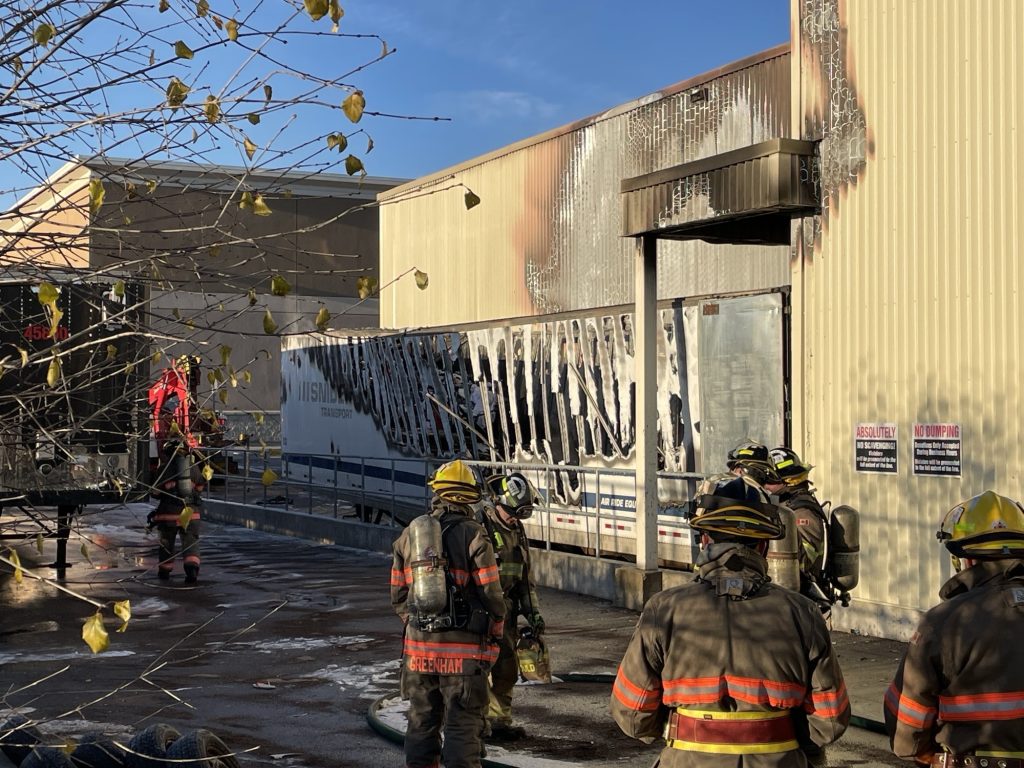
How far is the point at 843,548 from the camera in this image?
31.4ft

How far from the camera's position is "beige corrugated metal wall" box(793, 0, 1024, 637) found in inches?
448

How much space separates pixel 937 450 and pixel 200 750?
7.46 m

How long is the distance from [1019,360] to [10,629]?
10.3 metres

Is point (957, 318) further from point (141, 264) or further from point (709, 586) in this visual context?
point (141, 264)

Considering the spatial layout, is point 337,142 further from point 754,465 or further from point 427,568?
point 754,465

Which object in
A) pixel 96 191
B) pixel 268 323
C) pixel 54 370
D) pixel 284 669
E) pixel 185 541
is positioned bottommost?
pixel 284 669

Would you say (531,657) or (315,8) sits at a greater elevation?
(315,8)

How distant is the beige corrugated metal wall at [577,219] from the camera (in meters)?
18.4

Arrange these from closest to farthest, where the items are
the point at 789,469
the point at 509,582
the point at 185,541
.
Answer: the point at 509,582
the point at 789,469
the point at 185,541

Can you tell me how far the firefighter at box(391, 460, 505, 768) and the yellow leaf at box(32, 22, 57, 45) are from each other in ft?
13.8

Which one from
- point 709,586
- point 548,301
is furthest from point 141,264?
point 548,301

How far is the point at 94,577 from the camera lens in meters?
17.8

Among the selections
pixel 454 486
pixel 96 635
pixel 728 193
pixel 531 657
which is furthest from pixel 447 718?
pixel 728 193

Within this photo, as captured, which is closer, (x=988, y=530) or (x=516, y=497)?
(x=988, y=530)
